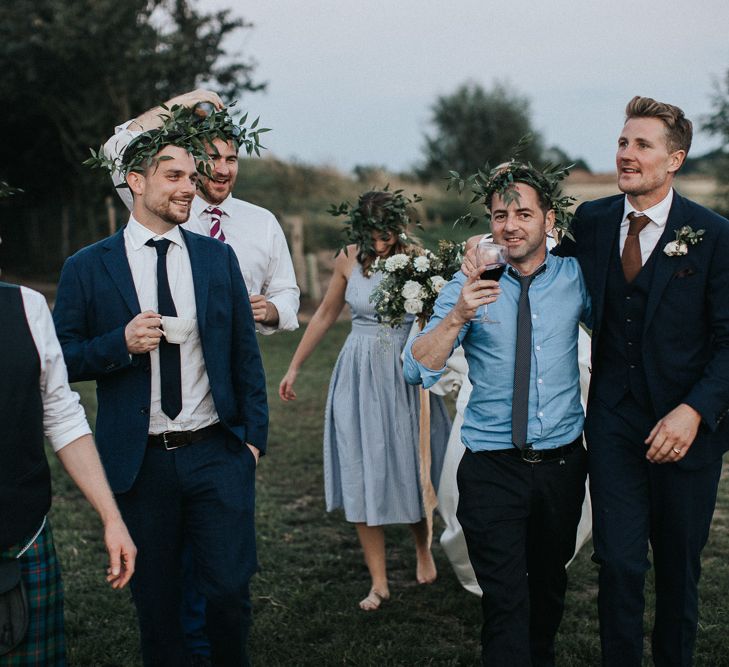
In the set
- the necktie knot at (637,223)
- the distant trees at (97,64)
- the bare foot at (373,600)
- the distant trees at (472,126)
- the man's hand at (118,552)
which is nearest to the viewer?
the man's hand at (118,552)

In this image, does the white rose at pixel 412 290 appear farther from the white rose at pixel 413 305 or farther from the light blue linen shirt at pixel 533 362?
the light blue linen shirt at pixel 533 362

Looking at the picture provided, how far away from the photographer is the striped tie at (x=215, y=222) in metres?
5.11

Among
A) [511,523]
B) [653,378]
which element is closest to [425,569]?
[511,523]

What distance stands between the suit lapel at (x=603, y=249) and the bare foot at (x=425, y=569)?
8.95 ft

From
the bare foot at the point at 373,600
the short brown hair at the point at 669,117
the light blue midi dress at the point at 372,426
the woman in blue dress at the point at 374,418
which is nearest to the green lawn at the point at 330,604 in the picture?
the bare foot at the point at 373,600

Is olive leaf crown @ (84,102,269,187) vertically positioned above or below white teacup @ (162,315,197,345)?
above

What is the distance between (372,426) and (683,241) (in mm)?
2824

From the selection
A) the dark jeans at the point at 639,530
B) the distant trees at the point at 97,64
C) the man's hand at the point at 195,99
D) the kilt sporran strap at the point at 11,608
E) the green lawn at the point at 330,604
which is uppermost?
the distant trees at the point at 97,64

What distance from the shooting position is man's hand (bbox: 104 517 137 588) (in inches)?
121

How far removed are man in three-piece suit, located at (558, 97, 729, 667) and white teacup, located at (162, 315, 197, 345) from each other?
184 centimetres

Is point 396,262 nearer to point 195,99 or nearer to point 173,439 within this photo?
point 195,99

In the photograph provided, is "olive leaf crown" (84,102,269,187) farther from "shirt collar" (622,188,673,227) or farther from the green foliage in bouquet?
"shirt collar" (622,188,673,227)

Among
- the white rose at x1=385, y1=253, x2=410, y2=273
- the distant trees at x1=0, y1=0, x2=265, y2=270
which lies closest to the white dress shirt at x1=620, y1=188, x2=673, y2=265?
the white rose at x1=385, y1=253, x2=410, y2=273

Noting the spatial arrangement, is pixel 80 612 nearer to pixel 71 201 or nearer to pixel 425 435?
pixel 425 435
